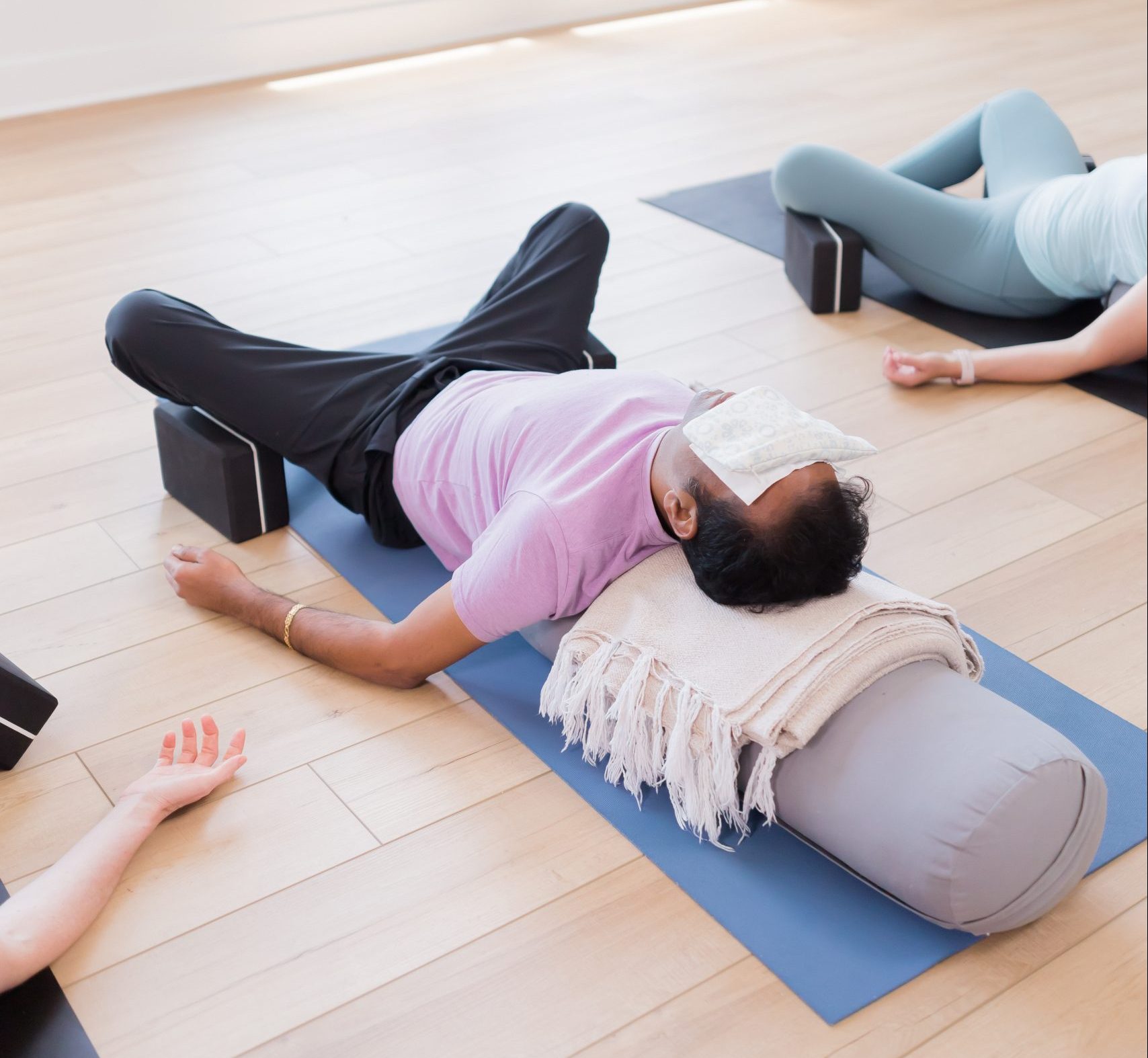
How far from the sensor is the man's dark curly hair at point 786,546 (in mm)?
1326

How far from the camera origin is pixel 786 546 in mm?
1334

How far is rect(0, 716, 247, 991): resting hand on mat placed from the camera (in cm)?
125

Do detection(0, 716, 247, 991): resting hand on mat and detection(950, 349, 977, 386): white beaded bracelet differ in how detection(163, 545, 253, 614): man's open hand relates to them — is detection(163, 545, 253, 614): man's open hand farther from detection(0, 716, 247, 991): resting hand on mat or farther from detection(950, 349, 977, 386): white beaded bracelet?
detection(950, 349, 977, 386): white beaded bracelet

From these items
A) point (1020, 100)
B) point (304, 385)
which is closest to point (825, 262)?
point (1020, 100)

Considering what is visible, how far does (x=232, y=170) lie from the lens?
3518mm

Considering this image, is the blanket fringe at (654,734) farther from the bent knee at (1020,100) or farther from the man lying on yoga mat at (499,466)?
the bent knee at (1020,100)

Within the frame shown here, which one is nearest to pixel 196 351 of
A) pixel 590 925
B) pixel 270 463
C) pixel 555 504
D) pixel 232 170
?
pixel 270 463

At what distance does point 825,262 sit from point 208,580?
152 centimetres

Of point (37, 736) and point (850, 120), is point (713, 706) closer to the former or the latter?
point (37, 736)

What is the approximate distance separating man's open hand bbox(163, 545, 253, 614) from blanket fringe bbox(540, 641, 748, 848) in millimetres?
507

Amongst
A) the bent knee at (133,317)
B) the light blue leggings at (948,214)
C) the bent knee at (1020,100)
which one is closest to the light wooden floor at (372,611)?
the light blue leggings at (948,214)

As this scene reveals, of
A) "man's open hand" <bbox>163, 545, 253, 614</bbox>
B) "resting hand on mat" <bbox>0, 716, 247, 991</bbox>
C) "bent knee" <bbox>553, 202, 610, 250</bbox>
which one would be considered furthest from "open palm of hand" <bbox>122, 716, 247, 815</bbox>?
"bent knee" <bbox>553, 202, 610, 250</bbox>

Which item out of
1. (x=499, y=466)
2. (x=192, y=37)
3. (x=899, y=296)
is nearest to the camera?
(x=499, y=466)

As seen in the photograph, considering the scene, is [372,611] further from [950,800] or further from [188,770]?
[950,800]
